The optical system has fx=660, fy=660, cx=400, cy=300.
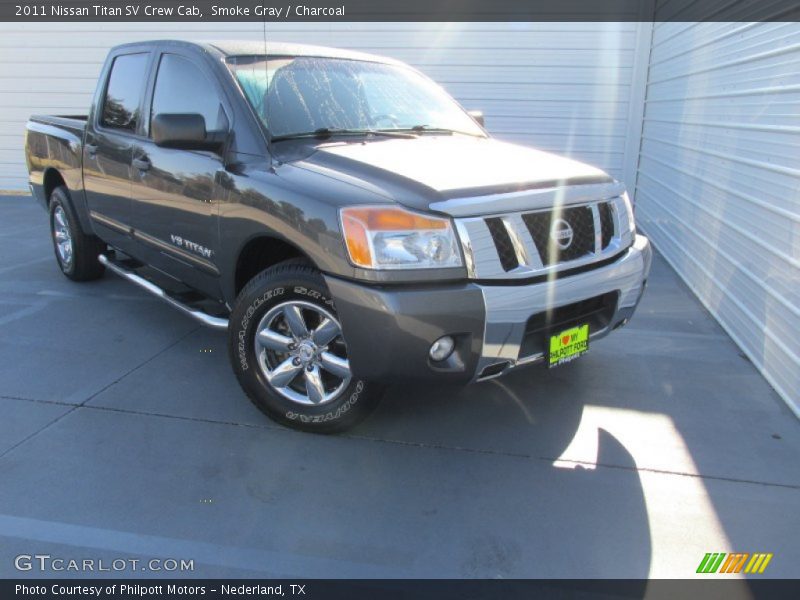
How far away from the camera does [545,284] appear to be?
114 inches

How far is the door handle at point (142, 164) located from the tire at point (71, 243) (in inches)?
65.2

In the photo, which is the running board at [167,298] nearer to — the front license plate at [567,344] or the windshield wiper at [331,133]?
the windshield wiper at [331,133]

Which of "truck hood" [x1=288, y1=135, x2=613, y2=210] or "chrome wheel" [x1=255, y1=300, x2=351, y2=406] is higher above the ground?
"truck hood" [x1=288, y1=135, x2=613, y2=210]

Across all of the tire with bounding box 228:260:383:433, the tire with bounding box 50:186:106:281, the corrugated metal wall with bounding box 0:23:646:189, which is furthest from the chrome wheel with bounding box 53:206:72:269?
the corrugated metal wall with bounding box 0:23:646:189

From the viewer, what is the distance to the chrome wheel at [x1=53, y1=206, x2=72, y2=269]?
575cm

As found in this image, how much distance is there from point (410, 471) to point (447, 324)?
2.54 ft

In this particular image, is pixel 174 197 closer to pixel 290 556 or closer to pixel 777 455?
pixel 290 556

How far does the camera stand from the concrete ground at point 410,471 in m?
2.51

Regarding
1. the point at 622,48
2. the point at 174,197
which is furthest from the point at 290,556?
the point at 622,48

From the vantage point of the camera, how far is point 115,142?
453 cm

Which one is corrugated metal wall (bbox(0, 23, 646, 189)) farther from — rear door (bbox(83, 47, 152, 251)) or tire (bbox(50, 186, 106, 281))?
rear door (bbox(83, 47, 152, 251))
